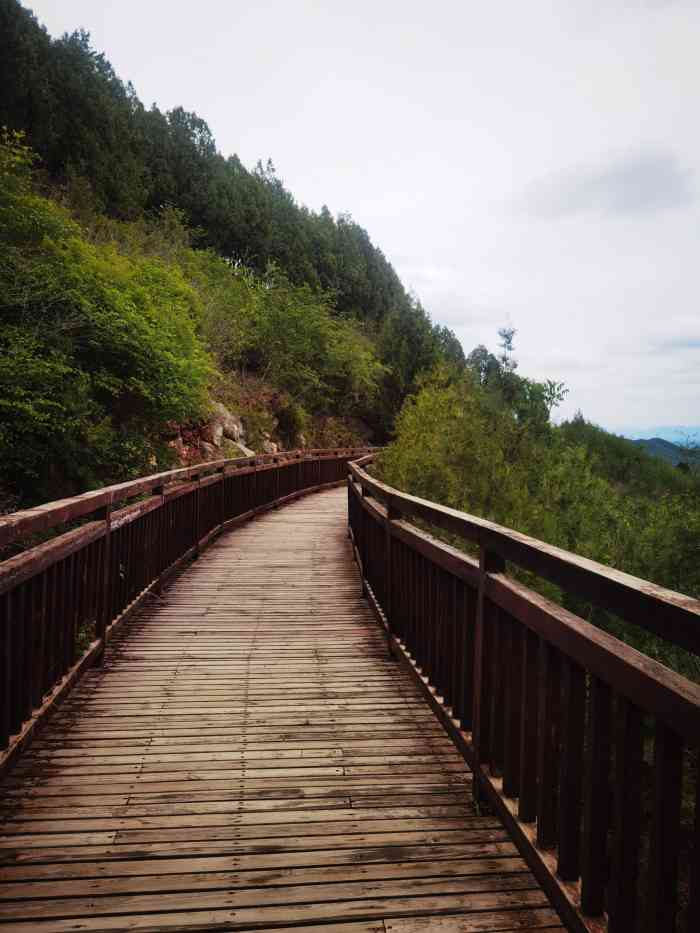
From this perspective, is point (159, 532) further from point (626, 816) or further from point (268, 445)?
point (268, 445)

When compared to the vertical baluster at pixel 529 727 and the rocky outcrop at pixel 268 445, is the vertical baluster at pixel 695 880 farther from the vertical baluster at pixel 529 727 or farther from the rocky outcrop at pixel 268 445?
the rocky outcrop at pixel 268 445

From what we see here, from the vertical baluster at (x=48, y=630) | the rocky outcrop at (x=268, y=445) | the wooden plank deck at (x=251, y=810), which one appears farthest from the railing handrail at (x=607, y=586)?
the rocky outcrop at (x=268, y=445)

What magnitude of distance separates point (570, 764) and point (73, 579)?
9.43ft

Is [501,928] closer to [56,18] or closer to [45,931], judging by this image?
[45,931]

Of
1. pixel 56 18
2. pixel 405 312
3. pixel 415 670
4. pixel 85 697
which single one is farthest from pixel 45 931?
pixel 56 18

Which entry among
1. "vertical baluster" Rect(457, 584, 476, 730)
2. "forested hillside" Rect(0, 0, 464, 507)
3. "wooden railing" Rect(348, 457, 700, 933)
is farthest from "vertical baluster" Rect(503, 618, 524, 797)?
"forested hillside" Rect(0, 0, 464, 507)

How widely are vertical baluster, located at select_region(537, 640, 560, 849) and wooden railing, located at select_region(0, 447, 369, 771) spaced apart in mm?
1995

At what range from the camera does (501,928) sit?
177cm

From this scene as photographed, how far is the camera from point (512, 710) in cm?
223

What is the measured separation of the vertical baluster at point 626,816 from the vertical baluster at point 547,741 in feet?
1.41

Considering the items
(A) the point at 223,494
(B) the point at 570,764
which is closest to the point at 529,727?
(B) the point at 570,764

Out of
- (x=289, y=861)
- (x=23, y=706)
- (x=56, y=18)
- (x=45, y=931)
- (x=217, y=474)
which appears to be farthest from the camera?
(x=56, y=18)

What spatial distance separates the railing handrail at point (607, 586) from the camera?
120 cm

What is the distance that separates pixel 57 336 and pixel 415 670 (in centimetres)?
904
